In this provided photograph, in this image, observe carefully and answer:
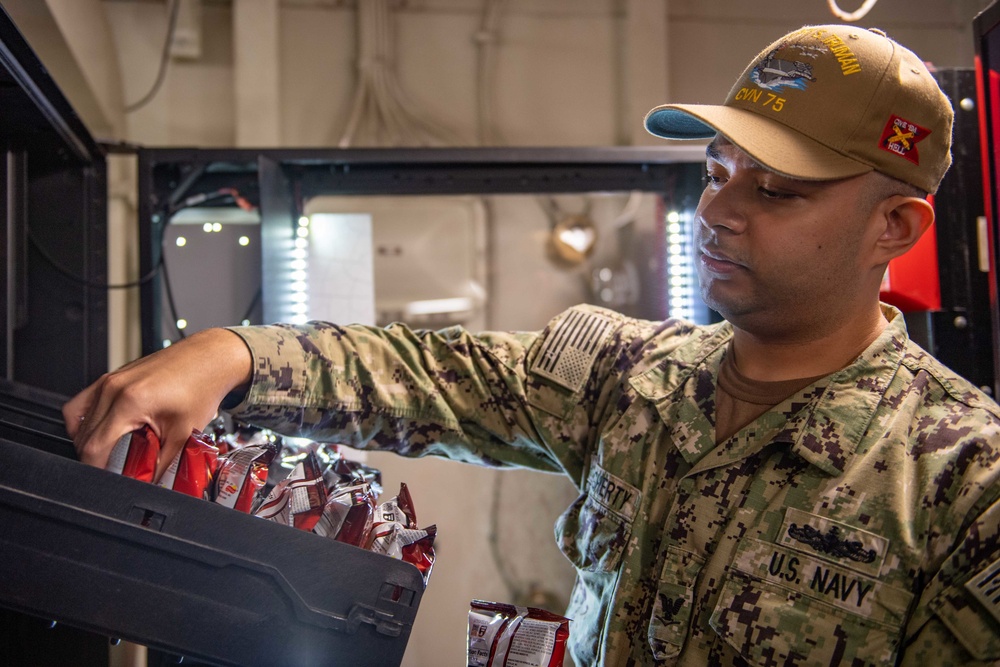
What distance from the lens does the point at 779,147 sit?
36.1 inches

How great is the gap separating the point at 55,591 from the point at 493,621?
0.39m

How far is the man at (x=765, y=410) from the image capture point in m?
0.84

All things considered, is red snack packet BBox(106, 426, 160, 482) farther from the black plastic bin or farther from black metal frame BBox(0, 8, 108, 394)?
black metal frame BBox(0, 8, 108, 394)

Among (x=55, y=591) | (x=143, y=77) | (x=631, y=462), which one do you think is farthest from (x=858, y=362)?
(x=143, y=77)

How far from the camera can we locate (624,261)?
2.71 metres

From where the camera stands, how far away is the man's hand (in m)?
0.72

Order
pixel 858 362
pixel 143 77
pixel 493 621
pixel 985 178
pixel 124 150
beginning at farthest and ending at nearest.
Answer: pixel 143 77 → pixel 124 150 → pixel 985 178 → pixel 858 362 → pixel 493 621

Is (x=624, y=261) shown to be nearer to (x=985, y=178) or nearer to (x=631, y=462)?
(x=985, y=178)

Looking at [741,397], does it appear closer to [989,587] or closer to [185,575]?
[989,587]

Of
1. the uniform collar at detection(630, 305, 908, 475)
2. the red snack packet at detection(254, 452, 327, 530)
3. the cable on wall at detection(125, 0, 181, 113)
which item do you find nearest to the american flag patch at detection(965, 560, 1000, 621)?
the uniform collar at detection(630, 305, 908, 475)

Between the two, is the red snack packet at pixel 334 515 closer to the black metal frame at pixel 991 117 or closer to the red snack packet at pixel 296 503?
the red snack packet at pixel 296 503

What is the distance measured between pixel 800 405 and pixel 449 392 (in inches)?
17.2

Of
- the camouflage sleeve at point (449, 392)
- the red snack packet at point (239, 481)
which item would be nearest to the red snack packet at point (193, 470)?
the red snack packet at point (239, 481)

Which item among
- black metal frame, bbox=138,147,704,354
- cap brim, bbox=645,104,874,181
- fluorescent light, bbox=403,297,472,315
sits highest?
black metal frame, bbox=138,147,704,354
